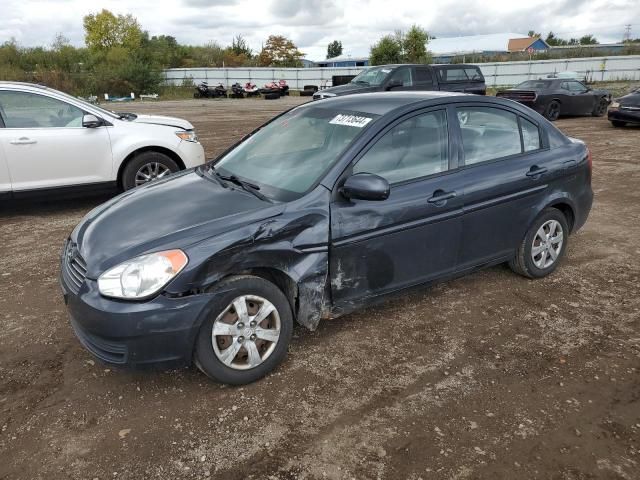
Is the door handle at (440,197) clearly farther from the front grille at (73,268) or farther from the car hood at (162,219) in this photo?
the front grille at (73,268)

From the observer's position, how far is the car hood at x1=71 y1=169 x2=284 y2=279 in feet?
9.55

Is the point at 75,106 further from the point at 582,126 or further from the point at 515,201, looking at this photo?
the point at 582,126

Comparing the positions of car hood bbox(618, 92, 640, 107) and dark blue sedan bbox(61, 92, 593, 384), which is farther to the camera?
car hood bbox(618, 92, 640, 107)

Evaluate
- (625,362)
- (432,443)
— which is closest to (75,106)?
(432,443)

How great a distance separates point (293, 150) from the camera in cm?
388

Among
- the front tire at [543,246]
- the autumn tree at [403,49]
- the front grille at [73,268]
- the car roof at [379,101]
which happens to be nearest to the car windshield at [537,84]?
the front tire at [543,246]

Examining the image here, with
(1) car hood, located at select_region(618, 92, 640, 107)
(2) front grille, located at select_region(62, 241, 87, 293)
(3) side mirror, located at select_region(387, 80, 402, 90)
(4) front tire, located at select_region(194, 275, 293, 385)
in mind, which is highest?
(3) side mirror, located at select_region(387, 80, 402, 90)

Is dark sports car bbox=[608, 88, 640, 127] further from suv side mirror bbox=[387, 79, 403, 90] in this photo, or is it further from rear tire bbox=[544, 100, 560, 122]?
suv side mirror bbox=[387, 79, 403, 90]

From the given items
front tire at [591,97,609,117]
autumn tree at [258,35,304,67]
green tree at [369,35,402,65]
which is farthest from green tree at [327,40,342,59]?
front tire at [591,97,609,117]

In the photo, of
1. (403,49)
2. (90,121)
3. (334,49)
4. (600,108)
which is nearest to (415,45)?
(403,49)

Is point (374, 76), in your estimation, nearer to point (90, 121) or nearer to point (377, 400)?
point (90, 121)

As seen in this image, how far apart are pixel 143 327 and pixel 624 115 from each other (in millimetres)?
15749

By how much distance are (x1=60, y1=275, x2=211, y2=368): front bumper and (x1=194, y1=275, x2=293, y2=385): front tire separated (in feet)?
0.30

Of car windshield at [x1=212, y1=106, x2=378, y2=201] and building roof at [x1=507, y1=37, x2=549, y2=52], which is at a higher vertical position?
building roof at [x1=507, y1=37, x2=549, y2=52]
